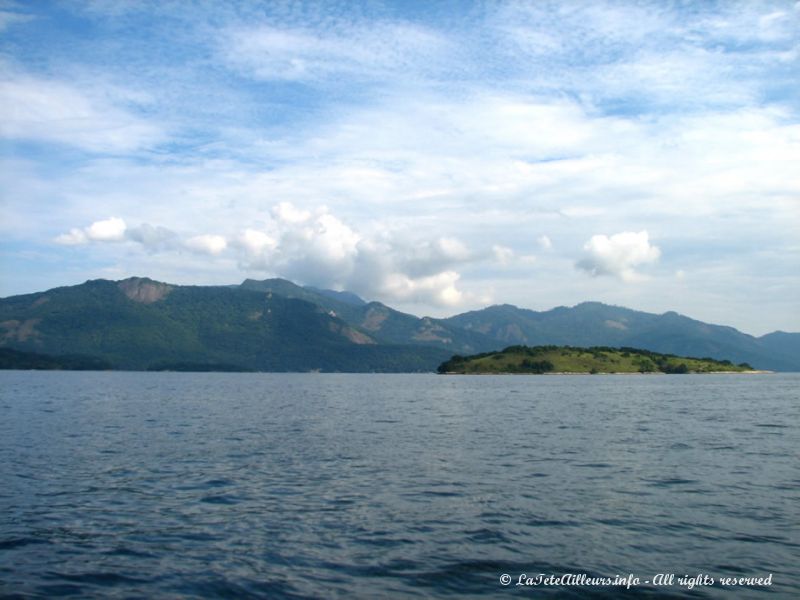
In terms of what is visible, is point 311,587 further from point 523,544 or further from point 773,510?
point 773,510

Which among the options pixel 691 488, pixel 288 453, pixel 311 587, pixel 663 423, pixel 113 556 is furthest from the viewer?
pixel 663 423

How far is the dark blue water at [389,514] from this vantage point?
2714 cm

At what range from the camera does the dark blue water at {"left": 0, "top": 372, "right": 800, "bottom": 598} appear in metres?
27.1

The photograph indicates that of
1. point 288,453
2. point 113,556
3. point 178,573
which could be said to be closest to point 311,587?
point 178,573

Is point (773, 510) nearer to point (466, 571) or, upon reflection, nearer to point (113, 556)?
point (466, 571)

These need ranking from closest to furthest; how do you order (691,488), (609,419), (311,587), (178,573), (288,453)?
(311,587) < (178,573) < (691,488) < (288,453) < (609,419)

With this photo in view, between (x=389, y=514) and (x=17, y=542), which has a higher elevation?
(x=389, y=514)

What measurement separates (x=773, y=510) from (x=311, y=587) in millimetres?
28990

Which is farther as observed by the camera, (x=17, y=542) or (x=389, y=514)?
(x=389, y=514)

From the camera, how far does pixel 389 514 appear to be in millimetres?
37594

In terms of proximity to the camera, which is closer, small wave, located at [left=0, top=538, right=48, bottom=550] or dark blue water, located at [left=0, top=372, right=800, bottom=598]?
dark blue water, located at [left=0, top=372, right=800, bottom=598]

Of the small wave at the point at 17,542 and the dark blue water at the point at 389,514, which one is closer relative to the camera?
the dark blue water at the point at 389,514

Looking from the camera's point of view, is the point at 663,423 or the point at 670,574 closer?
the point at 670,574

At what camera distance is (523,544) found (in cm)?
3170
